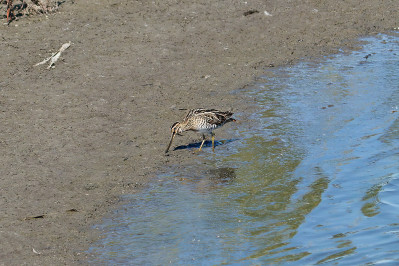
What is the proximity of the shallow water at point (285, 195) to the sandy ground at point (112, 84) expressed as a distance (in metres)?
0.61

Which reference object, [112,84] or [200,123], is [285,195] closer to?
[200,123]

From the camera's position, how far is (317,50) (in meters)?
17.4

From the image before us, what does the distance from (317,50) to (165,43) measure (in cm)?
383

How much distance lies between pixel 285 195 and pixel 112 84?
542cm

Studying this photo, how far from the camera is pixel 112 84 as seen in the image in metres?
14.2

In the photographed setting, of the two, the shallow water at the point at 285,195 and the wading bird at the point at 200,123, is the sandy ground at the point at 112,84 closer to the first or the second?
the wading bird at the point at 200,123

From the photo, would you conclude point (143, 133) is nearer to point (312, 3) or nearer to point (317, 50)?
point (317, 50)

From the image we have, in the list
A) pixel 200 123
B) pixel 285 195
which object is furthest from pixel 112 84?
pixel 285 195

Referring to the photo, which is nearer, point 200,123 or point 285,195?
point 285,195

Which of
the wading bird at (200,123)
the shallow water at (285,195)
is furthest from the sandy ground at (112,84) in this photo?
the shallow water at (285,195)

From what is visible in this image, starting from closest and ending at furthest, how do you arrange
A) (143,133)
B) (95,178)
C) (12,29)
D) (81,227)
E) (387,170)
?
1. (81,227)
2. (95,178)
3. (387,170)
4. (143,133)
5. (12,29)

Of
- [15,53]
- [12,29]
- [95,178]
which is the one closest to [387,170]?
[95,178]

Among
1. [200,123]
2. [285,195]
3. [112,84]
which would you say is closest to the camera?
[285,195]

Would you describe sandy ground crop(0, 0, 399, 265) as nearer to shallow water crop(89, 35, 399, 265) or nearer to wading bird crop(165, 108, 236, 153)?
wading bird crop(165, 108, 236, 153)
